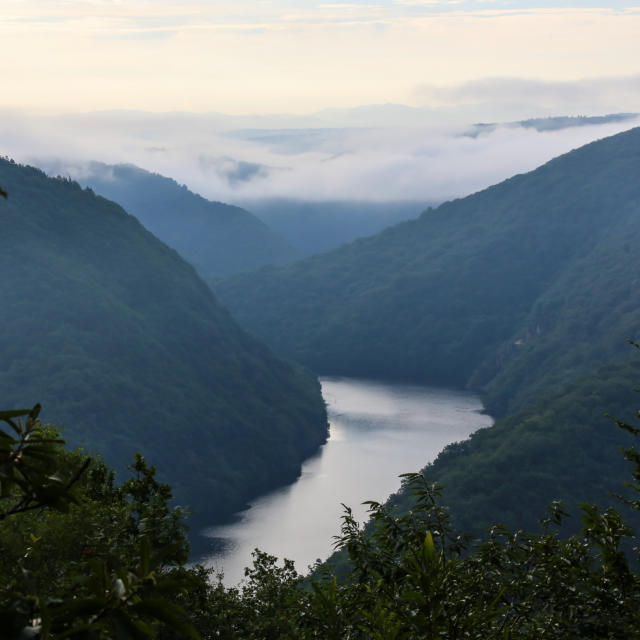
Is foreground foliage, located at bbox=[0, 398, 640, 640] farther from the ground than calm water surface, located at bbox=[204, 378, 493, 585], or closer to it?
farther from the ground

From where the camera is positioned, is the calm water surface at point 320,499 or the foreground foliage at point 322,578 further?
the calm water surface at point 320,499

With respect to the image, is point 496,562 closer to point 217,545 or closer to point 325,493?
point 217,545

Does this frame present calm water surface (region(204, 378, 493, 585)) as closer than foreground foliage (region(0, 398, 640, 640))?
No

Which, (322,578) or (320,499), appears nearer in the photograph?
(322,578)

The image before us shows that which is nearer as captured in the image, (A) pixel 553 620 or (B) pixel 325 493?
(A) pixel 553 620

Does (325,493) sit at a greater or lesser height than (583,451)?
lesser

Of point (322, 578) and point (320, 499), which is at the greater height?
point (322, 578)

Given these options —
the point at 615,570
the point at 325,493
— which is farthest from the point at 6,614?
the point at 325,493

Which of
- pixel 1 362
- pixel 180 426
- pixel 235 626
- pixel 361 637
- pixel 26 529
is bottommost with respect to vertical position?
pixel 180 426

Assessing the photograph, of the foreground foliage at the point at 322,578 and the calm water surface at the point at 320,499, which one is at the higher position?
the foreground foliage at the point at 322,578

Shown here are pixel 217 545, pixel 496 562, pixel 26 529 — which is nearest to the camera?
pixel 496 562

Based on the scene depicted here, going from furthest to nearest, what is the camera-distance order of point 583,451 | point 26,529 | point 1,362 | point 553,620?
point 1,362 < point 583,451 < point 26,529 < point 553,620
